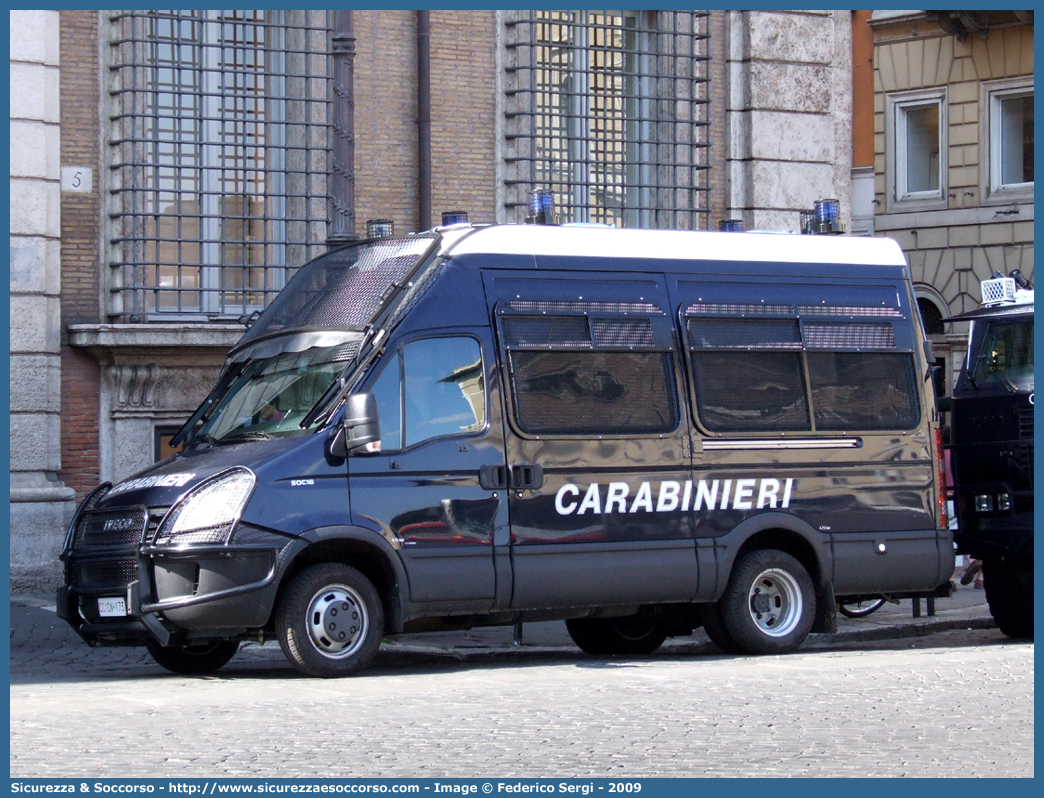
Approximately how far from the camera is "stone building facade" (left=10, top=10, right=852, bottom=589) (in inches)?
650

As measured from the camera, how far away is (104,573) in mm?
10703

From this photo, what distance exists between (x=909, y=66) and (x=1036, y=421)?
21219 millimetres

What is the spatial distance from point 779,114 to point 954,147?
42.9 ft

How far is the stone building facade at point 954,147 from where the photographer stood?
Result: 3130 centimetres

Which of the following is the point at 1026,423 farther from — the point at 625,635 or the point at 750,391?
the point at 625,635

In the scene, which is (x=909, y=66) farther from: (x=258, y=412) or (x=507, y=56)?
(x=258, y=412)

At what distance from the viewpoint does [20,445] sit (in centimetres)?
1627

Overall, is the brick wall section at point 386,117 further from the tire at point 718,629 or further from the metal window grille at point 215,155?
the tire at point 718,629

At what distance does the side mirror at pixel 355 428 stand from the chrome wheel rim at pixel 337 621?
86cm

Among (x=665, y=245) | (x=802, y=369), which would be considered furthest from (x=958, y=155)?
(x=665, y=245)

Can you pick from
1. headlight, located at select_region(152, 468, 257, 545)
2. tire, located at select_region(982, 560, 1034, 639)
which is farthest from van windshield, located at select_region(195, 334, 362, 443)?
tire, located at select_region(982, 560, 1034, 639)

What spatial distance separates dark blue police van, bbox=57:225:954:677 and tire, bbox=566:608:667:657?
2 centimetres

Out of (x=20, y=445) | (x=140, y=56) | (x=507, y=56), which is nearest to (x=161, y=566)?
(x=20, y=445)

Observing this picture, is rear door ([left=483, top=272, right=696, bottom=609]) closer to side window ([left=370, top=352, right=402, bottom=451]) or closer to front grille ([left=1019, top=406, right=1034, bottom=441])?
side window ([left=370, top=352, right=402, bottom=451])
